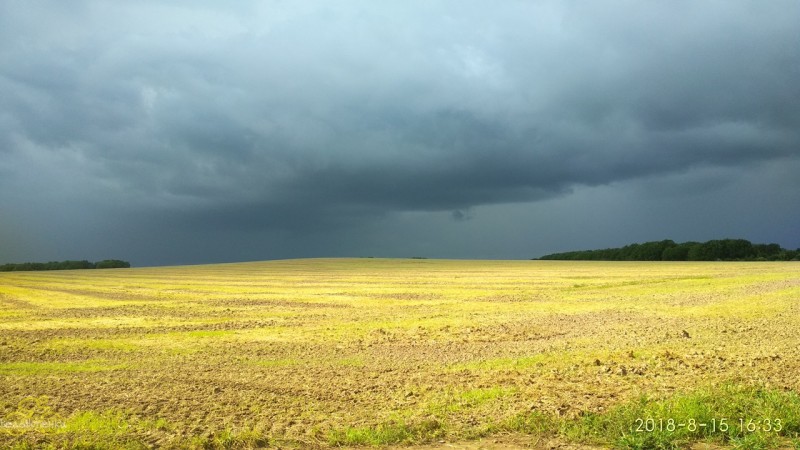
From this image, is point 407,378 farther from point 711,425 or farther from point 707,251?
point 707,251

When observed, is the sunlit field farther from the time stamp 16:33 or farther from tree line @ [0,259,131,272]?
tree line @ [0,259,131,272]

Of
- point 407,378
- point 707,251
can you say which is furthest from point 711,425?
point 707,251

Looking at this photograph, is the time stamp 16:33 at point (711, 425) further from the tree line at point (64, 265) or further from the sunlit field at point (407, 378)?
the tree line at point (64, 265)

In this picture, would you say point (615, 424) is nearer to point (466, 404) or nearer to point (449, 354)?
point (466, 404)

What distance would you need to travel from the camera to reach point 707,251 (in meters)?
137

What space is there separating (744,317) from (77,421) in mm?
23425

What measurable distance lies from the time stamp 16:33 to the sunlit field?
0.04m

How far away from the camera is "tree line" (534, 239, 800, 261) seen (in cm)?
13400

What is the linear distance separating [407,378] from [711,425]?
649cm

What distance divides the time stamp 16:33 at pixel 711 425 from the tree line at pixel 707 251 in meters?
140

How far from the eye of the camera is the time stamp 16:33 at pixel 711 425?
30.1ft

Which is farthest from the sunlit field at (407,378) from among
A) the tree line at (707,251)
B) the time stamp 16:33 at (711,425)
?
the tree line at (707,251)

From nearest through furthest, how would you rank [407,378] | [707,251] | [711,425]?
[711,425] → [407,378] → [707,251]

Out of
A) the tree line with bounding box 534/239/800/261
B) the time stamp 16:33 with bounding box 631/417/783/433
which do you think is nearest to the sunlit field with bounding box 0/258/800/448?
the time stamp 16:33 with bounding box 631/417/783/433
